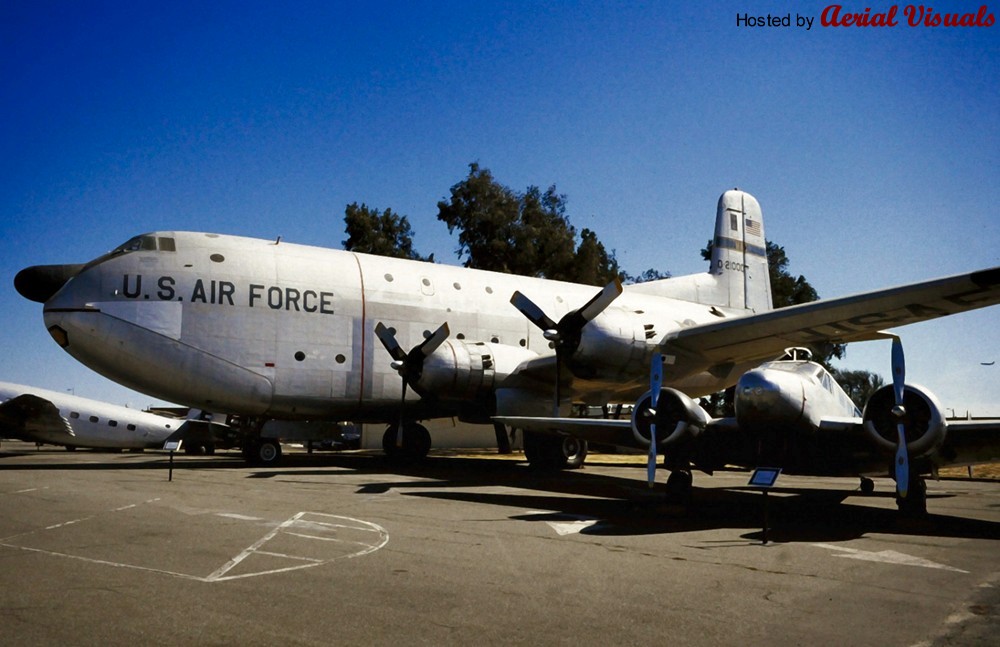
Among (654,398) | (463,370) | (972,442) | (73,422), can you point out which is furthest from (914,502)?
(73,422)

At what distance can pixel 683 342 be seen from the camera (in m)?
16.8

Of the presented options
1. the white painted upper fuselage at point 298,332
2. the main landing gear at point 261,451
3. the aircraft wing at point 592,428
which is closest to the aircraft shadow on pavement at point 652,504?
the main landing gear at point 261,451

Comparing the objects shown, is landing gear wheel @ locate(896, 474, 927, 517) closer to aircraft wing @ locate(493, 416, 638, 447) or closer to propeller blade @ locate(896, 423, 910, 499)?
propeller blade @ locate(896, 423, 910, 499)

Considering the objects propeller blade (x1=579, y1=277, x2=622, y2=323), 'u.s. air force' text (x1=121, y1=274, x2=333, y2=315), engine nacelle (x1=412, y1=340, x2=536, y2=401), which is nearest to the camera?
propeller blade (x1=579, y1=277, x2=622, y2=323)

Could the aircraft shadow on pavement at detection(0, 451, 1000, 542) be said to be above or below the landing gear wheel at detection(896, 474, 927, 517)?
below

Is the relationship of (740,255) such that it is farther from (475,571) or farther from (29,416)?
(29,416)

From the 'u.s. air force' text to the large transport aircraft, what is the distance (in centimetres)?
3

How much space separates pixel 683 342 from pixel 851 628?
11.9 metres

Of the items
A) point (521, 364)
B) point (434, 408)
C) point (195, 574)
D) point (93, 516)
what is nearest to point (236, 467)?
point (434, 408)

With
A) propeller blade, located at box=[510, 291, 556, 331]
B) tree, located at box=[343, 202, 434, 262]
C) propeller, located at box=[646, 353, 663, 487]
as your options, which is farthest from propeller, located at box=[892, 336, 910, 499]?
tree, located at box=[343, 202, 434, 262]

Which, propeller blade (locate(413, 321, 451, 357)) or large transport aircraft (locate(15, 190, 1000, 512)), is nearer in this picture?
large transport aircraft (locate(15, 190, 1000, 512))

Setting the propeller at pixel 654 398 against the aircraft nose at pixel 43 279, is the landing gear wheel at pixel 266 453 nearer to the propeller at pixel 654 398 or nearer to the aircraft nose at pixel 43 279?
the aircraft nose at pixel 43 279

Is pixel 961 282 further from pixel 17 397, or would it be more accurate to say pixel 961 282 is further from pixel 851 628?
pixel 17 397

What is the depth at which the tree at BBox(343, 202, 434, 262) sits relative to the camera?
164ft
